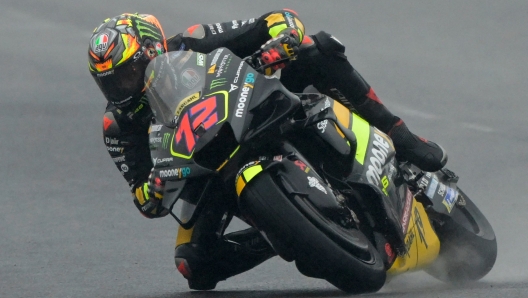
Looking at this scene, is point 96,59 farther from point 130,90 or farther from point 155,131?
point 155,131

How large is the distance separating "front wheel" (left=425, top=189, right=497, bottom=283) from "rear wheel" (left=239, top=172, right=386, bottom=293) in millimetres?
1555

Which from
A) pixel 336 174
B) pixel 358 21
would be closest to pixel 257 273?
pixel 336 174

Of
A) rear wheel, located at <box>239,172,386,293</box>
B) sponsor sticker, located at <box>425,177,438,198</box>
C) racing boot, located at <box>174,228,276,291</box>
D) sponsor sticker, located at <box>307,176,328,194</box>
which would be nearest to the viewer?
rear wheel, located at <box>239,172,386,293</box>

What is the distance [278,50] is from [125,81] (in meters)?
0.73

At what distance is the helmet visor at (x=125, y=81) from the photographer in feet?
15.6

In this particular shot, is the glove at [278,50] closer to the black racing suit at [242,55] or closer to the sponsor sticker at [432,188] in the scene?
the black racing suit at [242,55]

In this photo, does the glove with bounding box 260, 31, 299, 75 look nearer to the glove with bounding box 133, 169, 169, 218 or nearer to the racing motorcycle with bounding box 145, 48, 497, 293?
the racing motorcycle with bounding box 145, 48, 497, 293

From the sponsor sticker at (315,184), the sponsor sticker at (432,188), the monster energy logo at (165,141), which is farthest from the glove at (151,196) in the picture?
the sponsor sticker at (432,188)

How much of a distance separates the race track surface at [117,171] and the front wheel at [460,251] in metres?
0.10

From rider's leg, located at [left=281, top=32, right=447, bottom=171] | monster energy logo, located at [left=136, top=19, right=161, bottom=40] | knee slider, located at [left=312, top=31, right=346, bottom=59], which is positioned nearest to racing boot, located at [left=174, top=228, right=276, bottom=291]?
rider's leg, located at [left=281, top=32, right=447, bottom=171]

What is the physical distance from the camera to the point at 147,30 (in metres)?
4.92

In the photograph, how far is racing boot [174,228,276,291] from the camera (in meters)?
5.29

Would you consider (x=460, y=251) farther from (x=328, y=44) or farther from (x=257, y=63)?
(x=257, y=63)

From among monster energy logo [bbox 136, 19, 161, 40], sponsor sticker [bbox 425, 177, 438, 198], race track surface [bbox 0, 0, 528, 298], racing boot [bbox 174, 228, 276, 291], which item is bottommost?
race track surface [bbox 0, 0, 528, 298]
